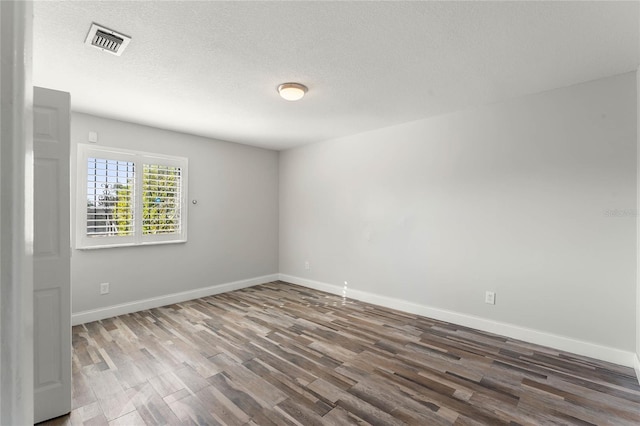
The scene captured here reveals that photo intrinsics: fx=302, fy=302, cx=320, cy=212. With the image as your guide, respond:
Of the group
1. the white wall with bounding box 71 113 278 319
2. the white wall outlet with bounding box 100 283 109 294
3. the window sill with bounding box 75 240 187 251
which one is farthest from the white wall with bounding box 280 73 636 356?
the white wall outlet with bounding box 100 283 109 294

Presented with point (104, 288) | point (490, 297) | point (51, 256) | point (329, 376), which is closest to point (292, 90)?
point (51, 256)

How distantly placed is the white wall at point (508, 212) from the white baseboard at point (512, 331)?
0.14ft

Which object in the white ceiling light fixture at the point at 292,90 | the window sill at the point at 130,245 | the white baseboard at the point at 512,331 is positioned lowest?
the white baseboard at the point at 512,331

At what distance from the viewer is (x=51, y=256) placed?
1961mm

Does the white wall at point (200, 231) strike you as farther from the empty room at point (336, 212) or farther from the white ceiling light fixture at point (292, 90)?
the white ceiling light fixture at point (292, 90)

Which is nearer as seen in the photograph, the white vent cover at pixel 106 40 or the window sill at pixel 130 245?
the white vent cover at pixel 106 40

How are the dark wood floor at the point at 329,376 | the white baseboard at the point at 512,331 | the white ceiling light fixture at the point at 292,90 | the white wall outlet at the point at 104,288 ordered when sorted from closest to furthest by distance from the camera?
the dark wood floor at the point at 329,376 → the white baseboard at the point at 512,331 → the white ceiling light fixture at the point at 292,90 → the white wall outlet at the point at 104,288

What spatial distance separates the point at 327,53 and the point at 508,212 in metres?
2.47

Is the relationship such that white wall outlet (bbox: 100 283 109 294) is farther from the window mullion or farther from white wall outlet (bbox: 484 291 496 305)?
white wall outlet (bbox: 484 291 496 305)

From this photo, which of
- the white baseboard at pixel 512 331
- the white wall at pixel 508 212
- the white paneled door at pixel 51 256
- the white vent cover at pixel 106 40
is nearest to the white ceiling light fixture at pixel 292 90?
the white vent cover at pixel 106 40

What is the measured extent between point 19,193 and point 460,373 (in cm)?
293

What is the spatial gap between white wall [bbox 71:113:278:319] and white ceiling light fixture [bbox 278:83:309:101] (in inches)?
89.6

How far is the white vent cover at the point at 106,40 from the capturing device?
6.55 ft

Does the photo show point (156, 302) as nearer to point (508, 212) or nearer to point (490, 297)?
point (490, 297)
